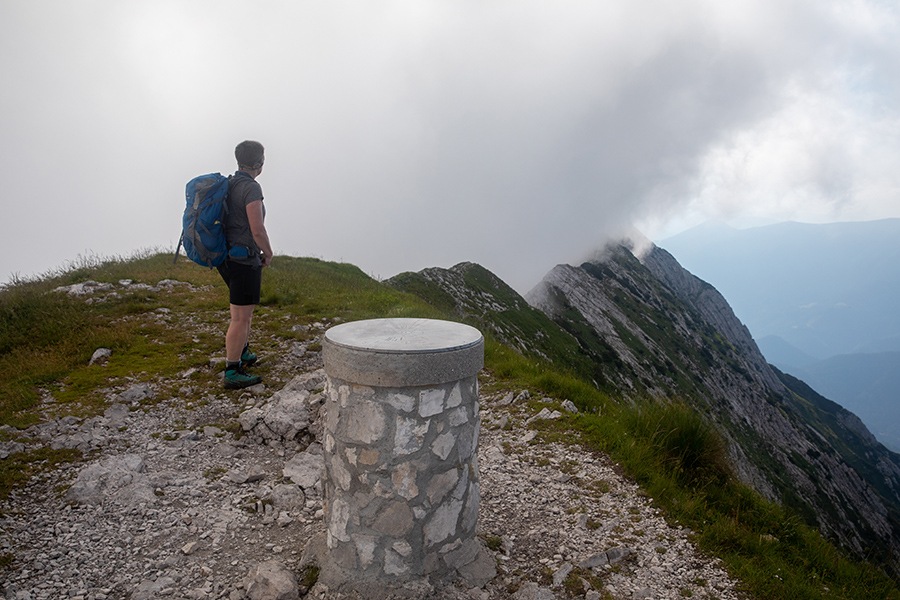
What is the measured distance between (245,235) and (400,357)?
3790 mm

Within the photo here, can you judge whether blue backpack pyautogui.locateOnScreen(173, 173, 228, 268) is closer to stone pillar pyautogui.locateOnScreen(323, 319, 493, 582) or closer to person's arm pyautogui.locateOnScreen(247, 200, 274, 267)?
person's arm pyautogui.locateOnScreen(247, 200, 274, 267)

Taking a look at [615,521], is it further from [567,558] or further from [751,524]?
[751,524]

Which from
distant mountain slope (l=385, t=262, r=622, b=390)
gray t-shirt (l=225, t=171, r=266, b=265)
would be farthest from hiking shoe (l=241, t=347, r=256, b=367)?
distant mountain slope (l=385, t=262, r=622, b=390)

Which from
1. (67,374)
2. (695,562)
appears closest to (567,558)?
(695,562)

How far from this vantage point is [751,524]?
498 centimetres

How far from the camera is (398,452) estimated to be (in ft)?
11.5

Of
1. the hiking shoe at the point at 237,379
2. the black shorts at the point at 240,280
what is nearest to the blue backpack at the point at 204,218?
the black shorts at the point at 240,280

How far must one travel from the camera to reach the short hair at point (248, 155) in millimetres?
6051

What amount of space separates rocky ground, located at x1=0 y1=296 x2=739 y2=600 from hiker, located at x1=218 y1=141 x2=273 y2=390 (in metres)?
1.47

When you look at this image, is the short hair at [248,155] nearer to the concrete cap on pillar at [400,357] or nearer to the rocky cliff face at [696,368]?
the concrete cap on pillar at [400,357]

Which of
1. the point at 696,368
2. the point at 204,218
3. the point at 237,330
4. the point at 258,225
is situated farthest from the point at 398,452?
the point at 696,368

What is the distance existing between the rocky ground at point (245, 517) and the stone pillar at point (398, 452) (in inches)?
15.5

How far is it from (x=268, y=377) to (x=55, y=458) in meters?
2.83

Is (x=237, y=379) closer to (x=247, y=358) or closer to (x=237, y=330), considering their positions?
(x=247, y=358)
